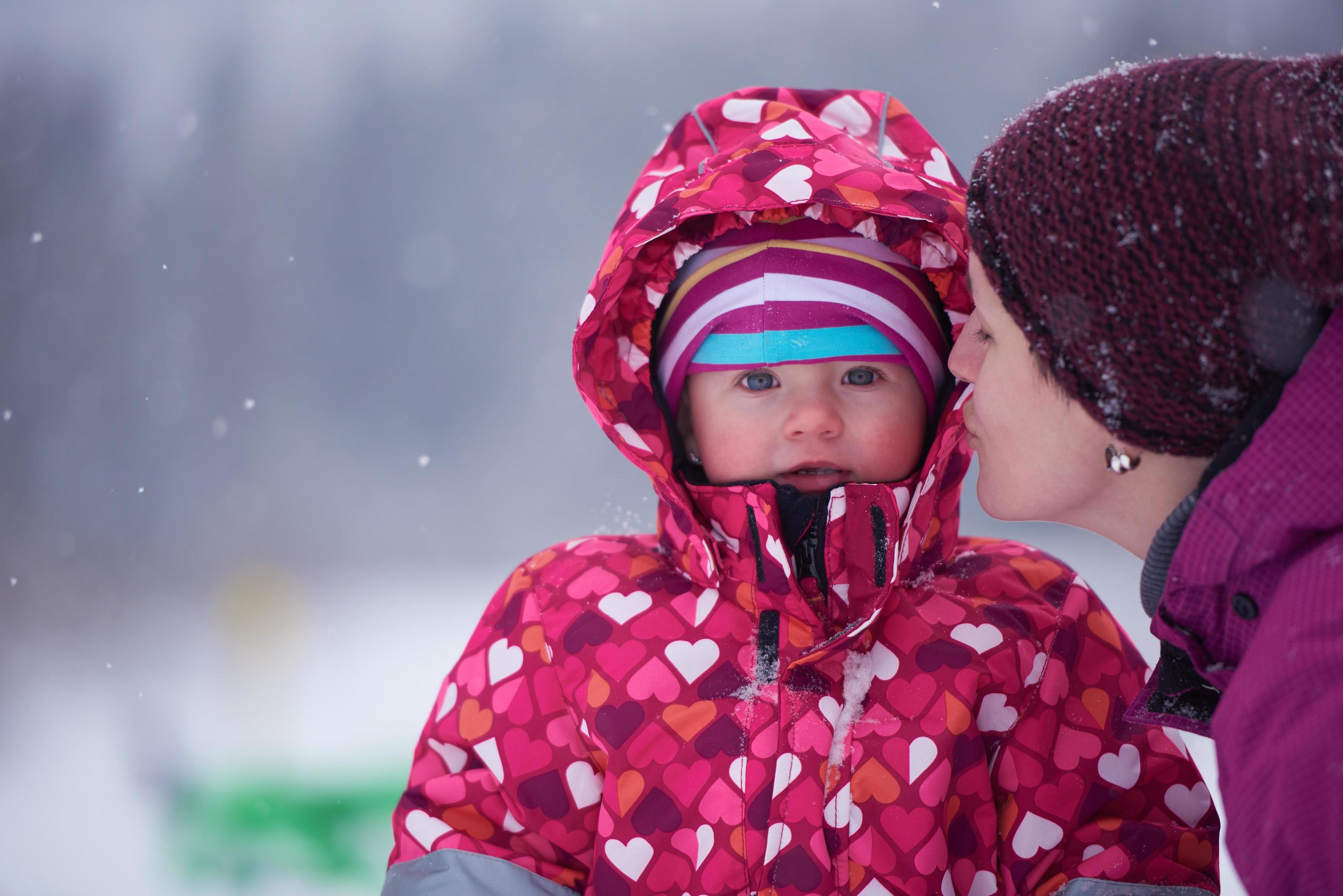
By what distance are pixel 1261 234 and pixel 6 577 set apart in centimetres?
220

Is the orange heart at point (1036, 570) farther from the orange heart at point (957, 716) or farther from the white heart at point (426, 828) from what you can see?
the white heart at point (426, 828)

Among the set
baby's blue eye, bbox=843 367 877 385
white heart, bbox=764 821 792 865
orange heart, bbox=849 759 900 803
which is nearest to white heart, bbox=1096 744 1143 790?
orange heart, bbox=849 759 900 803

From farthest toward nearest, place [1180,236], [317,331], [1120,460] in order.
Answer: [317,331], [1120,460], [1180,236]

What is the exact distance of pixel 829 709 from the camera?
105 cm

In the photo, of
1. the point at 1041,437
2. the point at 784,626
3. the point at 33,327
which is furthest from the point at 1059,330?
the point at 33,327

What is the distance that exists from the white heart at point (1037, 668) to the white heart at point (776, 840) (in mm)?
292

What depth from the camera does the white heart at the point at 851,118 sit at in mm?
1265

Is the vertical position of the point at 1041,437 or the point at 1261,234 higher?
the point at 1261,234

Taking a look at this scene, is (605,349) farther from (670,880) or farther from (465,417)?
(465,417)

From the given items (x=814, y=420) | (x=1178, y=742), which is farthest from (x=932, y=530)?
(x=1178, y=742)

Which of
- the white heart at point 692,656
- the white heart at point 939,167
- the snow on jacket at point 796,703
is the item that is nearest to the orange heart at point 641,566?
the snow on jacket at point 796,703

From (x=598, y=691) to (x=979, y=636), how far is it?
394 mm

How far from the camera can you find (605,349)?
1.26 m

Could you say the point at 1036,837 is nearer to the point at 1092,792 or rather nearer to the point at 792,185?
the point at 1092,792
